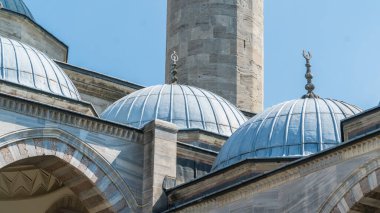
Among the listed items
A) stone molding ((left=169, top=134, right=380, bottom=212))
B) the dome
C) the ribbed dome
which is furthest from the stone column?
the dome

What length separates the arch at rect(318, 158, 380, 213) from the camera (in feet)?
43.3

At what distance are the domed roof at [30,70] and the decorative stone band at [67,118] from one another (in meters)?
1.28

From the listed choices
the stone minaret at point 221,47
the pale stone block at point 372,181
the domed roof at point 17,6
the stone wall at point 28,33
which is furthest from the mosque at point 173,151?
the domed roof at point 17,6

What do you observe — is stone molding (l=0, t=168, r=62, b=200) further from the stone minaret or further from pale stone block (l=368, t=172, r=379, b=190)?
pale stone block (l=368, t=172, r=379, b=190)

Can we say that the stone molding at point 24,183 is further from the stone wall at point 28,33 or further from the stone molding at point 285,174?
the stone wall at point 28,33

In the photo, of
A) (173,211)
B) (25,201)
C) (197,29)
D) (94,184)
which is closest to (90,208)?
(94,184)

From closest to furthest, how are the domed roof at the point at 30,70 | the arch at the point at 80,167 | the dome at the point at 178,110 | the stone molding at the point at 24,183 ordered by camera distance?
1. the arch at the point at 80,167
2. the domed roof at the point at 30,70
3. the stone molding at the point at 24,183
4. the dome at the point at 178,110

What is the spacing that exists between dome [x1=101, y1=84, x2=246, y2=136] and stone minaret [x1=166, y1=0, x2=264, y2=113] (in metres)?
3.22

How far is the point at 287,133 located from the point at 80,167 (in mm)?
3572

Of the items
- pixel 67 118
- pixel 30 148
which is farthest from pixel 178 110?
pixel 30 148

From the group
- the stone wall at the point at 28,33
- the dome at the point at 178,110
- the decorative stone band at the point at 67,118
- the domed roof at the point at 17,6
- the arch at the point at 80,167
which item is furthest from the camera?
the domed roof at the point at 17,6

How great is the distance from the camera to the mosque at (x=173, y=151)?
46.0 feet

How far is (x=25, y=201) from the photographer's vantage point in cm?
1975

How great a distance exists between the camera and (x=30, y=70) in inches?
706
